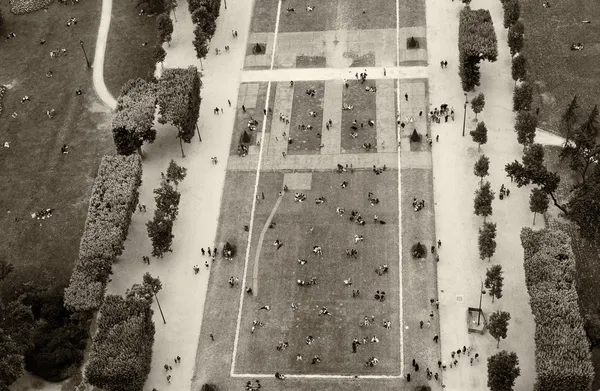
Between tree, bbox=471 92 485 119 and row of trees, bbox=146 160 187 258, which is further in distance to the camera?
tree, bbox=471 92 485 119

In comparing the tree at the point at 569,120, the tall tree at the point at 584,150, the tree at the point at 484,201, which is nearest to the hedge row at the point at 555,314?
the tree at the point at 484,201

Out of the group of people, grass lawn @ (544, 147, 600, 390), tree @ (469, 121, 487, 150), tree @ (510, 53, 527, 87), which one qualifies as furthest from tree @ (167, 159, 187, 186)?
tree @ (510, 53, 527, 87)

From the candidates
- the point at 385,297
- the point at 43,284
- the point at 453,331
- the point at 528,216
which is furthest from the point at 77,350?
the point at 528,216

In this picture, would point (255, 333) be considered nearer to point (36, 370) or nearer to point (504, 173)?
point (36, 370)

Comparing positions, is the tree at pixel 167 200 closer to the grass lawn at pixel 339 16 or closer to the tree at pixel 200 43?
the tree at pixel 200 43

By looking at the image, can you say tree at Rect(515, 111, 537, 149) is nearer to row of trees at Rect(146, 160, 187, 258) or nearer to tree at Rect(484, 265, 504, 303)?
tree at Rect(484, 265, 504, 303)

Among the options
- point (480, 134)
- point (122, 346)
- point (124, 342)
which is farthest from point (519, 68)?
point (122, 346)
